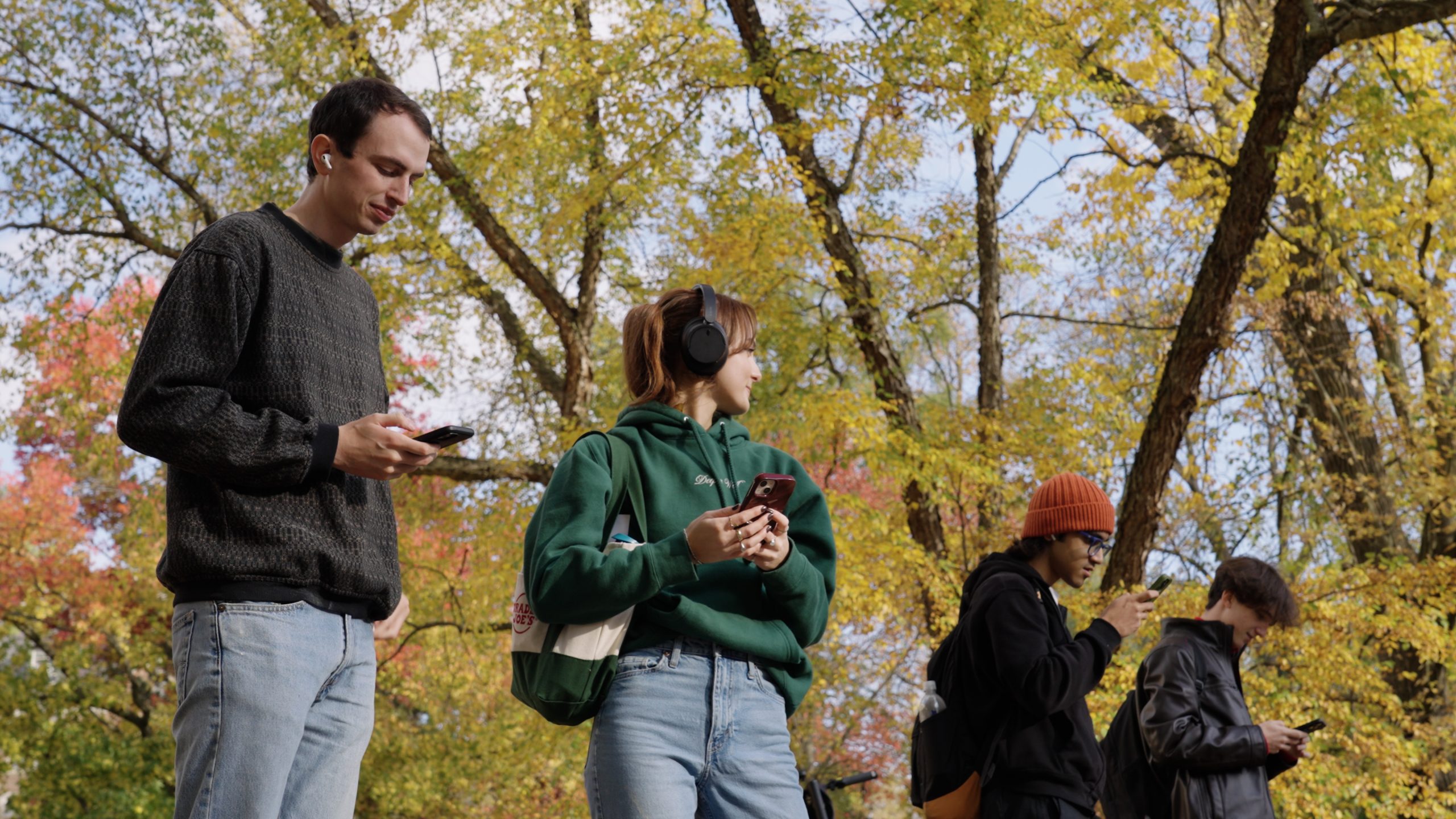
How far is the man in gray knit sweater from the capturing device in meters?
1.89

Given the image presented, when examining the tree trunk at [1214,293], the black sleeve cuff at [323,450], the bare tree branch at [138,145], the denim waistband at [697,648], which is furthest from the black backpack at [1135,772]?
the bare tree branch at [138,145]

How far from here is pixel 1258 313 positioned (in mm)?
10750

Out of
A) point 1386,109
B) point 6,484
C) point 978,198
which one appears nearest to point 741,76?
point 978,198

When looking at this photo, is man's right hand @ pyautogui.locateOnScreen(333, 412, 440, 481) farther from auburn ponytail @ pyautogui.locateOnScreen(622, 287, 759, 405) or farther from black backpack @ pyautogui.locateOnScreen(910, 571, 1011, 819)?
black backpack @ pyautogui.locateOnScreen(910, 571, 1011, 819)

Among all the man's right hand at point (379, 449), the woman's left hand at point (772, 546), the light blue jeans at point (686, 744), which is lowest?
the light blue jeans at point (686, 744)

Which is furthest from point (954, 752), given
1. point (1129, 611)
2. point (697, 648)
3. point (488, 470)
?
point (488, 470)

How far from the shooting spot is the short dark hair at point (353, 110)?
2.27m

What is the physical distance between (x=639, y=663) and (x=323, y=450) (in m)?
0.64

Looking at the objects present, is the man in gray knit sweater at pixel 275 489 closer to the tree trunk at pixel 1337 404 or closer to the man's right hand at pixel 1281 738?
the man's right hand at pixel 1281 738

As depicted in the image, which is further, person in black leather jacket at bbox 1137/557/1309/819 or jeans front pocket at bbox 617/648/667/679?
person in black leather jacket at bbox 1137/557/1309/819

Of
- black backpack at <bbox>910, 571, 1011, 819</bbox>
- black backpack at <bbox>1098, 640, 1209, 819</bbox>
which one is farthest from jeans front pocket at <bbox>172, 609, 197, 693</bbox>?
black backpack at <bbox>1098, 640, 1209, 819</bbox>

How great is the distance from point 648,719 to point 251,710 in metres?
0.63

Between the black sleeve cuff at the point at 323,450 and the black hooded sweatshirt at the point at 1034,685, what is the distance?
1815 millimetres

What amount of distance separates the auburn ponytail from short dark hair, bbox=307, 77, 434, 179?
0.55m
